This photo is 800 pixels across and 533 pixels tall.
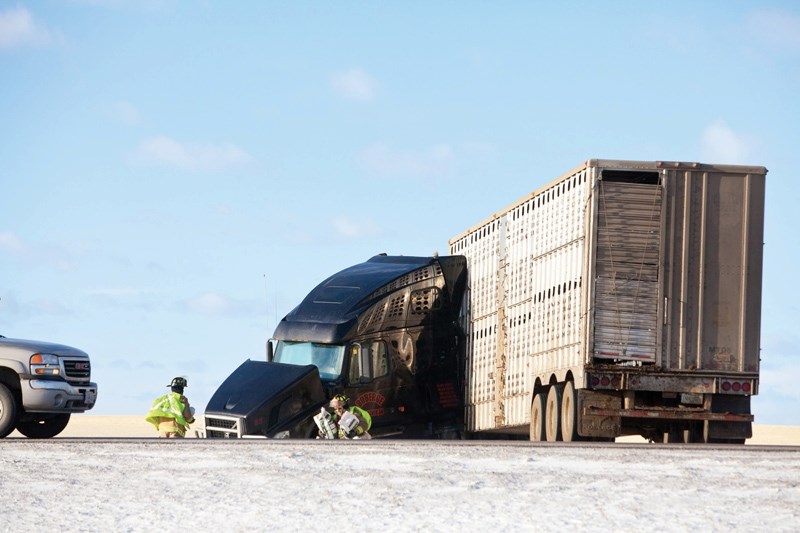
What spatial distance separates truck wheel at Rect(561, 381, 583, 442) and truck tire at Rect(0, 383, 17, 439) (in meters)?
8.63

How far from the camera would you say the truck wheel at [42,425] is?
2259cm

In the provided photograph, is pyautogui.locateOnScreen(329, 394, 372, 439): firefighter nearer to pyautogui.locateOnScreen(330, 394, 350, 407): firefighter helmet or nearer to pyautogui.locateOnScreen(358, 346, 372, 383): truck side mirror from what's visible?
pyautogui.locateOnScreen(330, 394, 350, 407): firefighter helmet

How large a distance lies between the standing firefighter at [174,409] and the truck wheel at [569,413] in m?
6.20

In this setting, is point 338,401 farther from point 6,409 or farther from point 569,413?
point 6,409

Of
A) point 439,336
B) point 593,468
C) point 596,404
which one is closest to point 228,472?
point 593,468

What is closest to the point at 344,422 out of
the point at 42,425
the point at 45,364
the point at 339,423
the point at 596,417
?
the point at 339,423

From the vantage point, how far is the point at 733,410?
23891 millimetres

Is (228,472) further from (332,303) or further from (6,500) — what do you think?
(332,303)

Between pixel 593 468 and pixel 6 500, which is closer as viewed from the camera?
pixel 6 500

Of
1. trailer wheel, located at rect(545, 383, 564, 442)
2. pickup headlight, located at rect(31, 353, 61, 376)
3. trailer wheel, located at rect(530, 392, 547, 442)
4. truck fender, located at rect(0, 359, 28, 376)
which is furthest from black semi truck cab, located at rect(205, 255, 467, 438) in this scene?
truck fender, located at rect(0, 359, 28, 376)

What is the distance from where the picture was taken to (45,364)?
68.4 ft

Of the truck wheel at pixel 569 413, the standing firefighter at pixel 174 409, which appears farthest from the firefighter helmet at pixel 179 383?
the truck wheel at pixel 569 413

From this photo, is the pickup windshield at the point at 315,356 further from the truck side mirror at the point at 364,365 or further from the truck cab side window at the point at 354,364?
the truck side mirror at the point at 364,365

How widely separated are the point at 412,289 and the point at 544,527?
17275 millimetres
